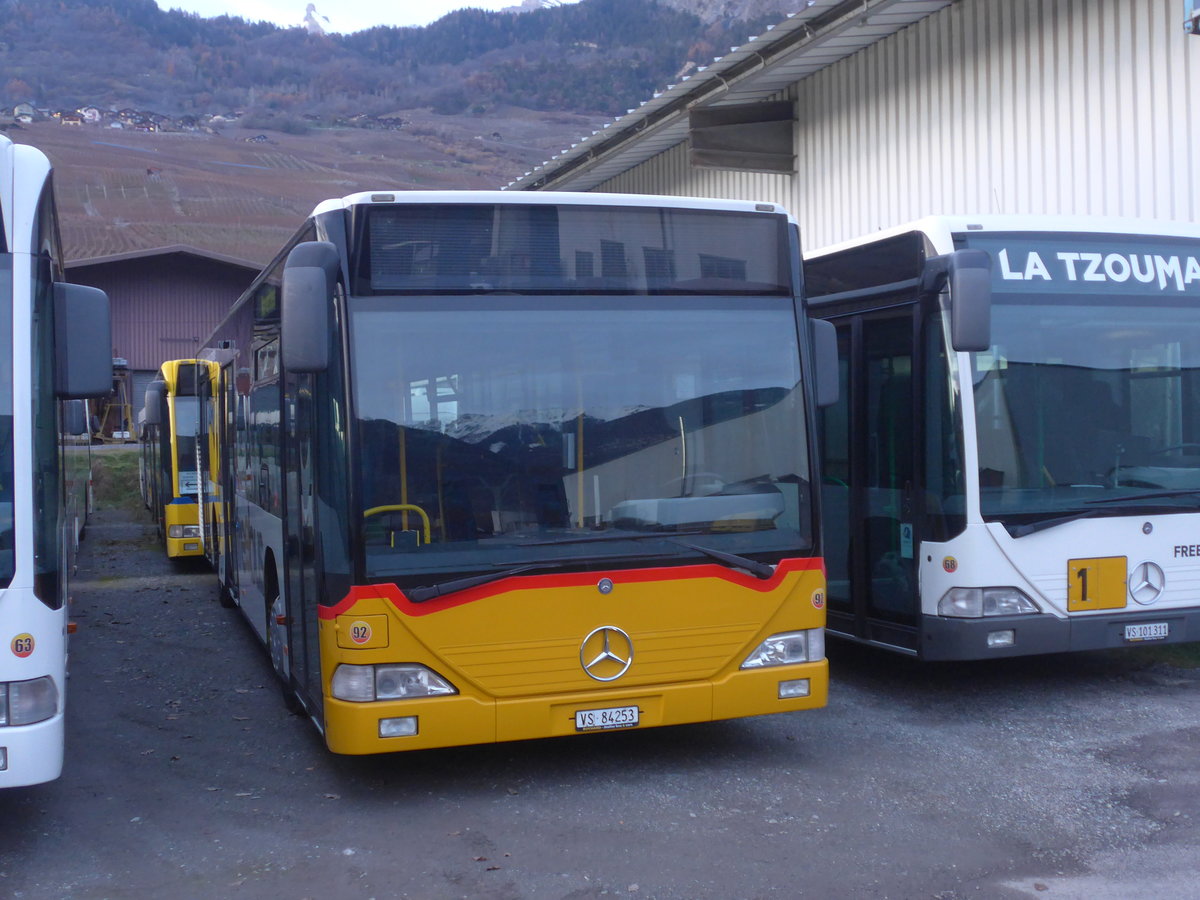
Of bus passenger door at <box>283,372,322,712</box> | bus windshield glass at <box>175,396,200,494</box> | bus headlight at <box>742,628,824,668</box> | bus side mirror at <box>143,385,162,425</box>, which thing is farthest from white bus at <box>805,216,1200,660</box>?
bus side mirror at <box>143,385,162,425</box>

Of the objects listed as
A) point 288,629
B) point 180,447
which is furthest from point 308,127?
point 288,629

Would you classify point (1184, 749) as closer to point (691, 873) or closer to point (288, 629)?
point (691, 873)

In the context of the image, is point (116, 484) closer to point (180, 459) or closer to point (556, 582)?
point (180, 459)

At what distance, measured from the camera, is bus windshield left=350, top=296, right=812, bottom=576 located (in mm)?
5652

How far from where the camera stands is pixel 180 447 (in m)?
16.6

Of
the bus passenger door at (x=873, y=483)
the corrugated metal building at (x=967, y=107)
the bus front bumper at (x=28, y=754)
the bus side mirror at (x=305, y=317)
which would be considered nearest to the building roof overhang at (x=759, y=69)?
the corrugated metal building at (x=967, y=107)

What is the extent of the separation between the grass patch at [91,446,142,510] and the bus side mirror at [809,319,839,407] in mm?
24307

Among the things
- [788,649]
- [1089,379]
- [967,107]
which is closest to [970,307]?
[1089,379]

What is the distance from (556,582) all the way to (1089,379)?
3779 mm

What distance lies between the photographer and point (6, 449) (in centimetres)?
497

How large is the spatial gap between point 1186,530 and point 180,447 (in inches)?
511

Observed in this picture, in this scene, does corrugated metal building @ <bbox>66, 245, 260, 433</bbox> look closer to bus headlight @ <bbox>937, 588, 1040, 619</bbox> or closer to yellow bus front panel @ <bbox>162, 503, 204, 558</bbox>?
yellow bus front panel @ <bbox>162, 503, 204, 558</bbox>

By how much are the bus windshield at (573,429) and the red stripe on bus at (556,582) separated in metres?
0.10

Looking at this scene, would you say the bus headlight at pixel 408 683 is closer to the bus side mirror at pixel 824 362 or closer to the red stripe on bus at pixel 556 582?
the red stripe on bus at pixel 556 582
